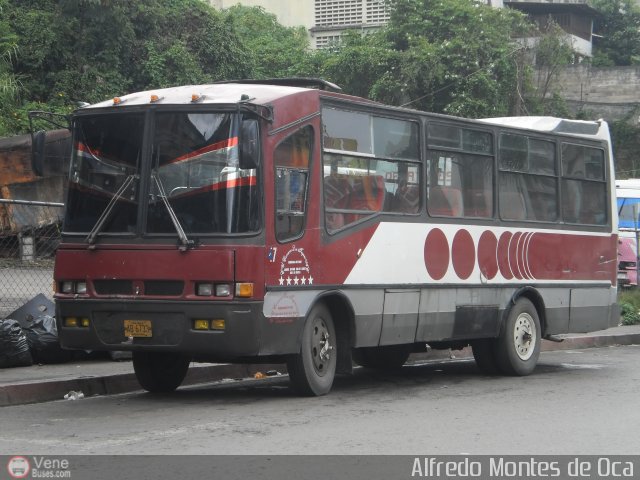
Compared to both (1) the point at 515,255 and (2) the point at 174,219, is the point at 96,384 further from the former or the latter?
(1) the point at 515,255

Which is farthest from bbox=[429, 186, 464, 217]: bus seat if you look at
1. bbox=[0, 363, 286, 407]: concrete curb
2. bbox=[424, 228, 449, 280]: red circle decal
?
bbox=[0, 363, 286, 407]: concrete curb

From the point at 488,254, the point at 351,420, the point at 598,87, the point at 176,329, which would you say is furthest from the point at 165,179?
the point at 598,87

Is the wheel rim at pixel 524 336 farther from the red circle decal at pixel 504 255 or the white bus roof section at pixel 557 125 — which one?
the white bus roof section at pixel 557 125

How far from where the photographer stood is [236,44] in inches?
1361

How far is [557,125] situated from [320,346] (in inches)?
225

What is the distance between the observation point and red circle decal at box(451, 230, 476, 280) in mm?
12234

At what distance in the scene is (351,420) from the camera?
877 centimetres

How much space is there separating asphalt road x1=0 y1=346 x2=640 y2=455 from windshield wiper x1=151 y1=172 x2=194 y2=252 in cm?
148

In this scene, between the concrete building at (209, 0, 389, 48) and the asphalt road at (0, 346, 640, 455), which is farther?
the concrete building at (209, 0, 389, 48)

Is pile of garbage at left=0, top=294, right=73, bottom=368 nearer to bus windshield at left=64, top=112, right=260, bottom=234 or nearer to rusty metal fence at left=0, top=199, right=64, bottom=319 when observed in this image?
rusty metal fence at left=0, top=199, right=64, bottom=319

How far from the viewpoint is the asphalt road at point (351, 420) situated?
296 inches

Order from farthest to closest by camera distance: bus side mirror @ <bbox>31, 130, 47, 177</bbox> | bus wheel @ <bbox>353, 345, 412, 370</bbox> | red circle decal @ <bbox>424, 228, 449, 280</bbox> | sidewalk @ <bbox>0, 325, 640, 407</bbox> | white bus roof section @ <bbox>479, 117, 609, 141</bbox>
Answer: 1. white bus roof section @ <bbox>479, 117, 609, 141</bbox>
2. bus wheel @ <bbox>353, 345, 412, 370</bbox>
3. red circle decal @ <bbox>424, 228, 449, 280</bbox>
4. bus side mirror @ <bbox>31, 130, 47, 177</bbox>
5. sidewalk @ <bbox>0, 325, 640, 407</bbox>

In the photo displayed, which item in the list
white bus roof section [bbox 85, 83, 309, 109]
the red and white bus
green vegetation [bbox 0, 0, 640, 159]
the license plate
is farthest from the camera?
green vegetation [bbox 0, 0, 640, 159]

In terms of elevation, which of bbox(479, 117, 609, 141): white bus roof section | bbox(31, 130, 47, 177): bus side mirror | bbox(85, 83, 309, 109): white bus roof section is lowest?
bbox(31, 130, 47, 177): bus side mirror
